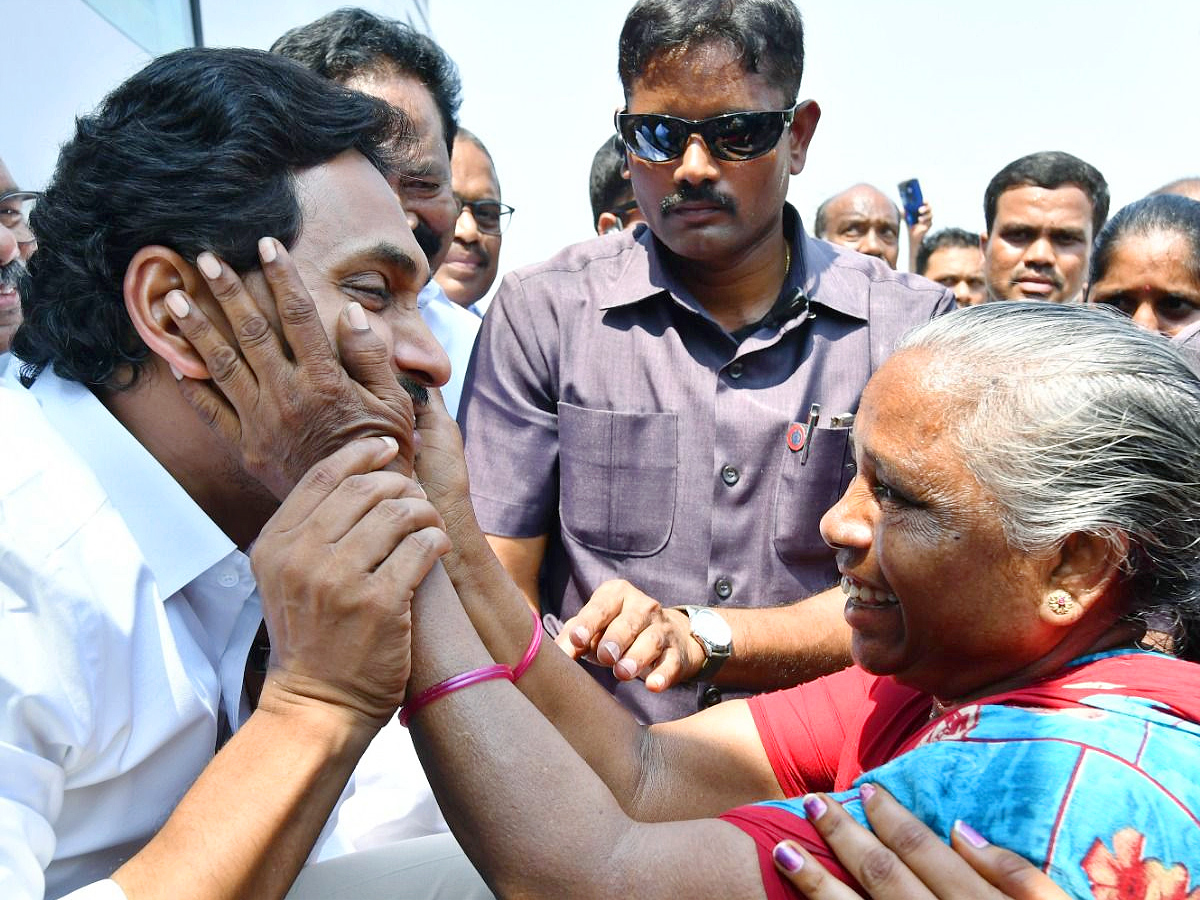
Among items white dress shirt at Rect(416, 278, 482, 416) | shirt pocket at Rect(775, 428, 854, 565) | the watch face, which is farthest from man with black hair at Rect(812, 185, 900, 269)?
the watch face

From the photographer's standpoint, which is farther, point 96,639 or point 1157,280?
point 1157,280

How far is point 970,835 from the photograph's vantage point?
5.40 feet

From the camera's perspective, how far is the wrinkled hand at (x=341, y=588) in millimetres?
1740

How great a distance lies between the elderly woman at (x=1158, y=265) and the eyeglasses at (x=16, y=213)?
376cm

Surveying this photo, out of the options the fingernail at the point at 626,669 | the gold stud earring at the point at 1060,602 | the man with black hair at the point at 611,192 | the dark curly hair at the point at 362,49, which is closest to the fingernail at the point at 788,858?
the gold stud earring at the point at 1060,602

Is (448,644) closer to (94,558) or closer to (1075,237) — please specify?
(94,558)

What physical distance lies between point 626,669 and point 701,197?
149 centimetres

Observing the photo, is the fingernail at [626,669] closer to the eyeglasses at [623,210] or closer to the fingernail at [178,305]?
the fingernail at [178,305]

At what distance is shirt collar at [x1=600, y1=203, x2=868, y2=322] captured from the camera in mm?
3357

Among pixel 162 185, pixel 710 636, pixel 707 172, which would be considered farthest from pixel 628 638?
pixel 707 172

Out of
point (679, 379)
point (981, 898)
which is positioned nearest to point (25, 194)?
point (679, 379)

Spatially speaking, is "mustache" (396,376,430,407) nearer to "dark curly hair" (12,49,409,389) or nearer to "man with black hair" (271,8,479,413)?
"dark curly hair" (12,49,409,389)

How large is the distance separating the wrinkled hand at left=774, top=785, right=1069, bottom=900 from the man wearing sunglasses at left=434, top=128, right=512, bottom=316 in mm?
4524

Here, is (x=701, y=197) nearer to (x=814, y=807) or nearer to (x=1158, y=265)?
(x=814, y=807)
